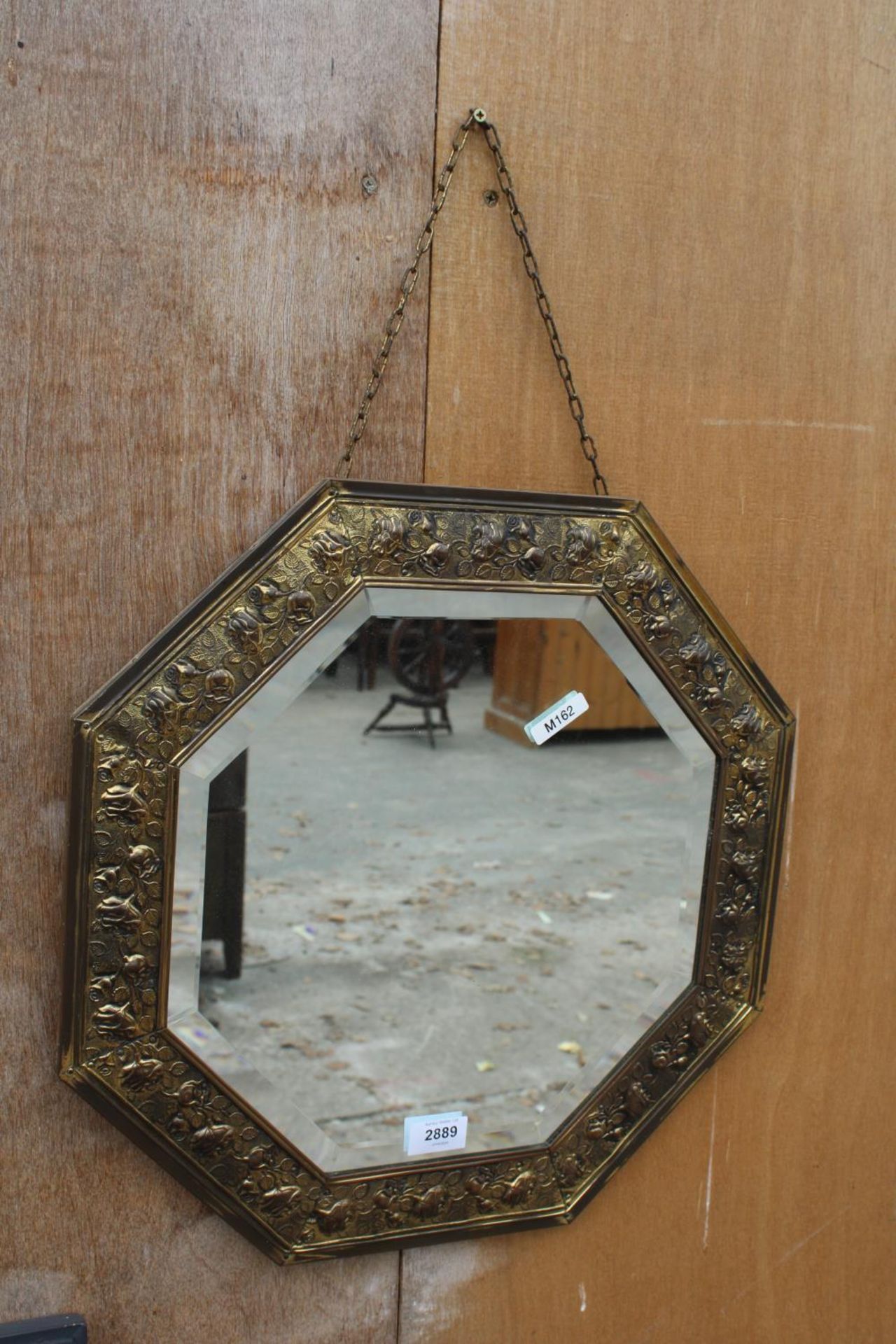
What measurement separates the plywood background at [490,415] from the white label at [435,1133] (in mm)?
104

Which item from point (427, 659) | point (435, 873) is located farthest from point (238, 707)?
point (435, 873)

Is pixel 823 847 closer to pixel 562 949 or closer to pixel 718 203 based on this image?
pixel 562 949

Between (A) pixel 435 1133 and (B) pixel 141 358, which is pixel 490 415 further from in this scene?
(A) pixel 435 1133

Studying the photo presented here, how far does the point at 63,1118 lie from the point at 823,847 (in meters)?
0.61

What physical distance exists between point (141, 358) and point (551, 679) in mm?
346

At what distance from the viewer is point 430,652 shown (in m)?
0.77

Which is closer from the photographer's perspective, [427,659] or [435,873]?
[427,659]

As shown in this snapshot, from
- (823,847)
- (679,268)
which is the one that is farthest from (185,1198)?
(679,268)

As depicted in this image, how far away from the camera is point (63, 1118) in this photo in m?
0.75

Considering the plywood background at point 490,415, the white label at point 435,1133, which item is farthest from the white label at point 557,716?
the white label at point 435,1133

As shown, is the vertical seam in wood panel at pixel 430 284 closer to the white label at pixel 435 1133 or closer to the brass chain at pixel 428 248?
the brass chain at pixel 428 248

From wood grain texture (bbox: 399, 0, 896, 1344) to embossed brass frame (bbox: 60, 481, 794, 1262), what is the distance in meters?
0.06

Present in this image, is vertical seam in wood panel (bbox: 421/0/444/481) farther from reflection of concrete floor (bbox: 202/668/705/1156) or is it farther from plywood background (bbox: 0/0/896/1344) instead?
reflection of concrete floor (bbox: 202/668/705/1156)

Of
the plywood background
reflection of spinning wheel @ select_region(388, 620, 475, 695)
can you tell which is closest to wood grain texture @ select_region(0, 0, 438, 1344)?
the plywood background
